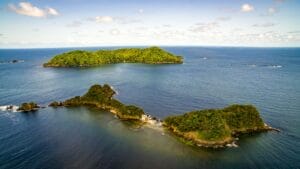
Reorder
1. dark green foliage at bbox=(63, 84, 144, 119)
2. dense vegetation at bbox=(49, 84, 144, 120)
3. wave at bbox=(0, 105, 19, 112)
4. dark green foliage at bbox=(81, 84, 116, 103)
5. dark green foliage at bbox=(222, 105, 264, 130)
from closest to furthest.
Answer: dark green foliage at bbox=(222, 105, 264, 130)
dense vegetation at bbox=(49, 84, 144, 120)
dark green foliage at bbox=(63, 84, 144, 119)
wave at bbox=(0, 105, 19, 112)
dark green foliage at bbox=(81, 84, 116, 103)

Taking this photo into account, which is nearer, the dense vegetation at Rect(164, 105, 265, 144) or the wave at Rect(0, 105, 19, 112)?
the dense vegetation at Rect(164, 105, 265, 144)

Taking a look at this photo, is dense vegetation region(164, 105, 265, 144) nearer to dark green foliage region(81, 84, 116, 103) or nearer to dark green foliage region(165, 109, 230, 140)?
dark green foliage region(165, 109, 230, 140)

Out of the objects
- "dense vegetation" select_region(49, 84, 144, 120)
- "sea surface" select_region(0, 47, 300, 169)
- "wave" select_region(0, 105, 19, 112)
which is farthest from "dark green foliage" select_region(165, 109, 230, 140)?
"wave" select_region(0, 105, 19, 112)

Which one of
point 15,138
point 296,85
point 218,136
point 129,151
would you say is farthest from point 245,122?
point 296,85

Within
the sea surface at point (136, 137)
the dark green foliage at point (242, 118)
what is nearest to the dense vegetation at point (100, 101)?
the sea surface at point (136, 137)

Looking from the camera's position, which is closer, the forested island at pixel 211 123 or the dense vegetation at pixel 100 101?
the forested island at pixel 211 123

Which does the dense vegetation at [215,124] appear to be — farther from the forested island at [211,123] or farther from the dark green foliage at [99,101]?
the dark green foliage at [99,101]

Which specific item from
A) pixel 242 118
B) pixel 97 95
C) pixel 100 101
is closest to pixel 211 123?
pixel 242 118
